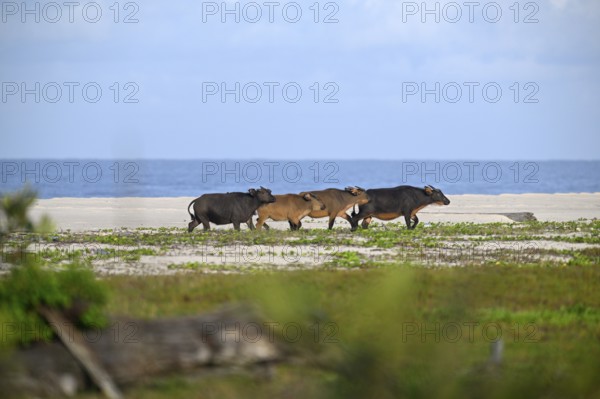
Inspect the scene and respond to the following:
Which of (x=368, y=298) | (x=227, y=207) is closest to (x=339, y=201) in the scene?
(x=227, y=207)

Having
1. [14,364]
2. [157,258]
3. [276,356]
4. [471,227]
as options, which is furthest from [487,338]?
[471,227]

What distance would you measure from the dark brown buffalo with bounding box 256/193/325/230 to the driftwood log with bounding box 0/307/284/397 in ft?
62.4

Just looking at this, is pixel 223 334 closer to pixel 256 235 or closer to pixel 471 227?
pixel 256 235

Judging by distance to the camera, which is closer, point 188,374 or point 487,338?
point 188,374

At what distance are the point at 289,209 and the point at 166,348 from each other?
19.3 meters

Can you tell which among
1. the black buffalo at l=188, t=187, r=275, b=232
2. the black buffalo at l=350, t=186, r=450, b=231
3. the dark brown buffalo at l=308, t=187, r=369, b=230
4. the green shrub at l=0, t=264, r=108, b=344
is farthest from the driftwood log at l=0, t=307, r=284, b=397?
the black buffalo at l=350, t=186, r=450, b=231

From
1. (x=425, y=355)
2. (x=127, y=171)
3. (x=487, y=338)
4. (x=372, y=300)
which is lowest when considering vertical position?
(x=487, y=338)

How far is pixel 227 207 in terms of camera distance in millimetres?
27109

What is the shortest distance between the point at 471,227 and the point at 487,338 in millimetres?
Result: 17534

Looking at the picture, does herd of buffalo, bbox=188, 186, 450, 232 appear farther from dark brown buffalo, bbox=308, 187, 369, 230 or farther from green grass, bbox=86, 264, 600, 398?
green grass, bbox=86, 264, 600, 398

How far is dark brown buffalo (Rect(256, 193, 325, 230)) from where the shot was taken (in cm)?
2747

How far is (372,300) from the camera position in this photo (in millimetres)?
3342

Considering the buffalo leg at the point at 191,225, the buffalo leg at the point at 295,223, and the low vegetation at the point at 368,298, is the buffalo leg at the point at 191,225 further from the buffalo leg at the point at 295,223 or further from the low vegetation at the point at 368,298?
the buffalo leg at the point at 295,223

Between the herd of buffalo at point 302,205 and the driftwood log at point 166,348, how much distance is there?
58.3ft
